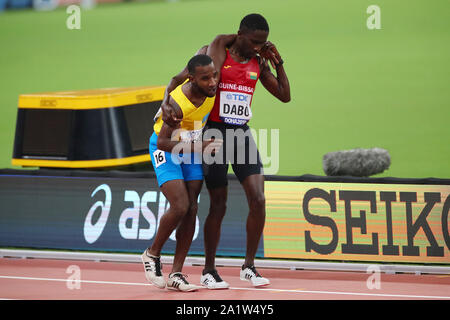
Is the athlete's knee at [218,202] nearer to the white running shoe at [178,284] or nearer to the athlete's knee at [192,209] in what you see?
the athlete's knee at [192,209]

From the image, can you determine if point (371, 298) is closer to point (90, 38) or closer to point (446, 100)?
point (446, 100)

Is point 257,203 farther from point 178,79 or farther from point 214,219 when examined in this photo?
point 178,79

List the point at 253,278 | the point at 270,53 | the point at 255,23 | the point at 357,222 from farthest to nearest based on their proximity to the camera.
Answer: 1. the point at 357,222
2. the point at 253,278
3. the point at 270,53
4. the point at 255,23

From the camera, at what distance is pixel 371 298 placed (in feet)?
20.0

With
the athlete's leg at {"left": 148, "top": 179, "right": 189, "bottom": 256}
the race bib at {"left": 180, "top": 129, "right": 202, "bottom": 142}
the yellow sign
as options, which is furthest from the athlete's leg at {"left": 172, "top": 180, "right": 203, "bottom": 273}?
the yellow sign

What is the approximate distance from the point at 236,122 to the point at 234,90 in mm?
272

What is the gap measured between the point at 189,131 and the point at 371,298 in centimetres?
202

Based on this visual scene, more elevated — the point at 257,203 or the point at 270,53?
the point at 270,53

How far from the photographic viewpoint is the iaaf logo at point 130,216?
7848 mm

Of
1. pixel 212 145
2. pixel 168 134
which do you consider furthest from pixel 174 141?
pixel 212 145

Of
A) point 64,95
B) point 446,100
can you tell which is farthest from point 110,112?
point 446,100

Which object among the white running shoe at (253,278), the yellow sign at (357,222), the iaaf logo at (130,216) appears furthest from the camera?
the iaaf logo at (130,216)

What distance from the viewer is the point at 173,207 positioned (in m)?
6.04

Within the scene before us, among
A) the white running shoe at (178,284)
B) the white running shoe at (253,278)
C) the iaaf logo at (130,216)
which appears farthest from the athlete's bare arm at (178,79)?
the iaaf logo at (130,216)
